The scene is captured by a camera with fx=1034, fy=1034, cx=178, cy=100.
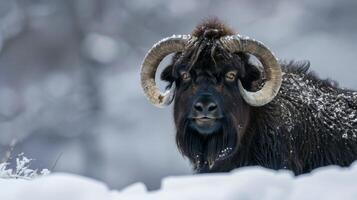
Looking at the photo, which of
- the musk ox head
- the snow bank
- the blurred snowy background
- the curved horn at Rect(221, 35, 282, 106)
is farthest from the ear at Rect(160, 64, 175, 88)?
the blurred snowy background

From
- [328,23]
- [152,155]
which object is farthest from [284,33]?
[152,155]

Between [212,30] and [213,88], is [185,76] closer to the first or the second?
[213,88]

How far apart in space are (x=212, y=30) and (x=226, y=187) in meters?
4.32

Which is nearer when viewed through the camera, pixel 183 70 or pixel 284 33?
pixel 183 70

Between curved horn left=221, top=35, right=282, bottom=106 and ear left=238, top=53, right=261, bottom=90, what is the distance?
9cm

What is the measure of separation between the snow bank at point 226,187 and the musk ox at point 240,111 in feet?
11.3

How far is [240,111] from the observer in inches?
355

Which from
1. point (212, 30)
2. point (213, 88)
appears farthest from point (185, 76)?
point (212, 30)

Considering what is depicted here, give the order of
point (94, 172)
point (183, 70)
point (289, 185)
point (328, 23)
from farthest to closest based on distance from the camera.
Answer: point (328, 23), point (94, 172), point (183, 70), point (289, 185)

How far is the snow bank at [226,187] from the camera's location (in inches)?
192

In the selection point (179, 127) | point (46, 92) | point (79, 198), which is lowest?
point (79, 198)

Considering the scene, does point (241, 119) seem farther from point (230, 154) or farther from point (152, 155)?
point (152, 155)

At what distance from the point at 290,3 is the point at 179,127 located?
103 ft

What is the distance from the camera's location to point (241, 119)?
29.6 ft
